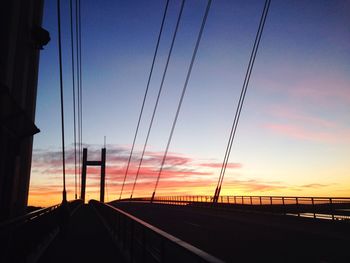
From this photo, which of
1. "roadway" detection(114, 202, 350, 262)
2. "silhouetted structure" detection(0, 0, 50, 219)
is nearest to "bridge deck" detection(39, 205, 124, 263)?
"roadway" detection(114, 202, 350, 262)

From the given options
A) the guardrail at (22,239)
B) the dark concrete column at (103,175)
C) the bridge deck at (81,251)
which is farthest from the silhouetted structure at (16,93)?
the dark concrete column at (103,175)

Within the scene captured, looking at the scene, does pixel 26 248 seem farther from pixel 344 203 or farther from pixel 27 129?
pixel 344 203

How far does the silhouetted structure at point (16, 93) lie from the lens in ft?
35.6

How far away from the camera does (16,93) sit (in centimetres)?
1591

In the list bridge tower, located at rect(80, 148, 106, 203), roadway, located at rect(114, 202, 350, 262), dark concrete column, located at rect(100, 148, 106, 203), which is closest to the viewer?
roadway, located at rect(114, 202, 350, 262)

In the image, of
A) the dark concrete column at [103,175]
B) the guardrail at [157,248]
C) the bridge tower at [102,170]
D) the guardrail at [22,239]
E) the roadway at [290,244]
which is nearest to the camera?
the guardrail at [157,248]

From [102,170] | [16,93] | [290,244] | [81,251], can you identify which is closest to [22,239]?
[81,251]

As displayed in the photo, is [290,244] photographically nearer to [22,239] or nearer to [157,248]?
[157,248]

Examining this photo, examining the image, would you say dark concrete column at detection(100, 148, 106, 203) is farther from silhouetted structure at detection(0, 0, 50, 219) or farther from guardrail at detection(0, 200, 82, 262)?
guardrail at detection(0, 200, 82, 262)

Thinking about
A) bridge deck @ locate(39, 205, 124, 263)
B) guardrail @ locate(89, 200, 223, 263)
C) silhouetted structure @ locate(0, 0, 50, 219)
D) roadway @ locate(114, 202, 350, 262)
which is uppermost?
silhouetted structure @ locate(0, 0, 50, 219)

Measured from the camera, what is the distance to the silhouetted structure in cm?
1085

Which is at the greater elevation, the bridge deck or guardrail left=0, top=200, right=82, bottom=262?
guardrail left=0, top=200, right=82, bottom=262

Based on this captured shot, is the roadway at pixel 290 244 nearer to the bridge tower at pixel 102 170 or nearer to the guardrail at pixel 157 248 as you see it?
the guardrail at pixel 157 248

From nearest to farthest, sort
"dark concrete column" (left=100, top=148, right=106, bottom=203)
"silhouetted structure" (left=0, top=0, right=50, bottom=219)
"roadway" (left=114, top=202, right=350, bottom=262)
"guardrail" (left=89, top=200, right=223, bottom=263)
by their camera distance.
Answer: "guardrail" (left=89, top=200, right=223, bottom=263) → "roadway" (left=114, top=202, right=350, bottom=262) → "silhouetted structure" (left=0, top=0, right=50, bottom=219) → "dark concrete column" (left=100, top=148, right=106, bottom=203)
